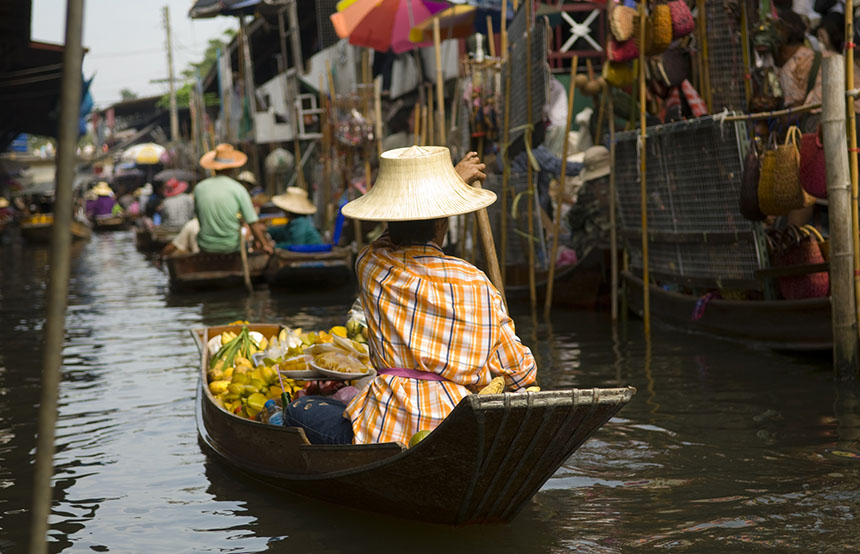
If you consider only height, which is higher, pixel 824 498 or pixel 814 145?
pixel 814 145

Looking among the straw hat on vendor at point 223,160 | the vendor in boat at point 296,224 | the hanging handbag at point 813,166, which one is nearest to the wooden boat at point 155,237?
the vendor in boat at point 296,224

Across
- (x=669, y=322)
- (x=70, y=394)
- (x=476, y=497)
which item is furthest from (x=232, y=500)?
(x=669, y=322)

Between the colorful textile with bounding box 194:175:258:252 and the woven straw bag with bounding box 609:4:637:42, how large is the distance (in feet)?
19.1

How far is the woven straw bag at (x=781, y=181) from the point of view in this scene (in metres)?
6.69

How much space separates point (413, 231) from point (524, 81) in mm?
5741

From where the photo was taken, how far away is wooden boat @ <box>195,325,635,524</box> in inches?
132

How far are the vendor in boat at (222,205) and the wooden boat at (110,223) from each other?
1929cm

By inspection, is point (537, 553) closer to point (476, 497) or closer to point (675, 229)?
point (476, 497)

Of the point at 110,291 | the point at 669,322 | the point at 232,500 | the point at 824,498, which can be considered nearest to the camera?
the point at 824,498

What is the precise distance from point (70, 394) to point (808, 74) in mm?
5976

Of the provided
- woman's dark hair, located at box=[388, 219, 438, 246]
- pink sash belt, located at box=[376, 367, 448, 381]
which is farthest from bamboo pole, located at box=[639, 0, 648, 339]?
pink sash belt, located at box=[376, 367, 448, 381]

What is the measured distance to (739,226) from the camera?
7352mm

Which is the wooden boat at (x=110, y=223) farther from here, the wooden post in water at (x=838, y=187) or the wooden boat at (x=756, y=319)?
the wooden post in water at (x=838, y=187)

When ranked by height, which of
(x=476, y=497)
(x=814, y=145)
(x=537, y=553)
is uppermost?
(x=814, y=145)
